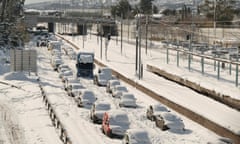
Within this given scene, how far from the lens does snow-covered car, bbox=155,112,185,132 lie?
27.2 meters

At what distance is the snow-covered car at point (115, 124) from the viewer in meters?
25.6

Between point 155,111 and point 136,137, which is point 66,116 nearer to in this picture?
point 155,111

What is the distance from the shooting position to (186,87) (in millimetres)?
41062

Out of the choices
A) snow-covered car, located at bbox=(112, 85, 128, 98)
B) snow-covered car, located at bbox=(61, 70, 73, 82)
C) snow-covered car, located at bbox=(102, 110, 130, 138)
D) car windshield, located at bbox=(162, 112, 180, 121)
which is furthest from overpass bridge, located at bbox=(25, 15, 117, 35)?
snow-covered car, located at bbox=(102, 110, 130, 138)

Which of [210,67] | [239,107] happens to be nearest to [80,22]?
[210,67]

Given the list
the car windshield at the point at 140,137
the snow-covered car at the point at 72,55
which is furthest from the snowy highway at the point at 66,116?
the snow-covered car at the point at 72,55

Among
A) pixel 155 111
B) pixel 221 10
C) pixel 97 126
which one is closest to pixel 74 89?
pixel 97 126

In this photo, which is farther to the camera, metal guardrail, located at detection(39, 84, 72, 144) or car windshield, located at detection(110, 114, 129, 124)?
car windshield, located at detection(110, 114, 129, 124)

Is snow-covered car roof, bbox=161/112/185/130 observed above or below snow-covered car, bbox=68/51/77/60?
below

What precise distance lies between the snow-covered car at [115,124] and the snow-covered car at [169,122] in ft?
8.04

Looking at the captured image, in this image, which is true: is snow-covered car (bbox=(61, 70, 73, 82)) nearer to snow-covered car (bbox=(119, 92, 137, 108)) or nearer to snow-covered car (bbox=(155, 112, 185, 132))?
snow-covered car (bbox=(119, 92, 137, 108))

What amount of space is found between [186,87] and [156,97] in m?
5.23

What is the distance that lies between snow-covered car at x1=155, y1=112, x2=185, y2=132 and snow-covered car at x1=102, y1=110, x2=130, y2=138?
2.45 m

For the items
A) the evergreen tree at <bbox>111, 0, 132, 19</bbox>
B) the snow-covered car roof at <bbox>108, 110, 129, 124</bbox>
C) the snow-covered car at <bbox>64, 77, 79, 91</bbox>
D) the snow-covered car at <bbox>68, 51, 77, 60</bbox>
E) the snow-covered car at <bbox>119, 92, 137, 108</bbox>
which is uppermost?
the evergreen tree at <bbox>111, 0, 132, 19</bbox>
